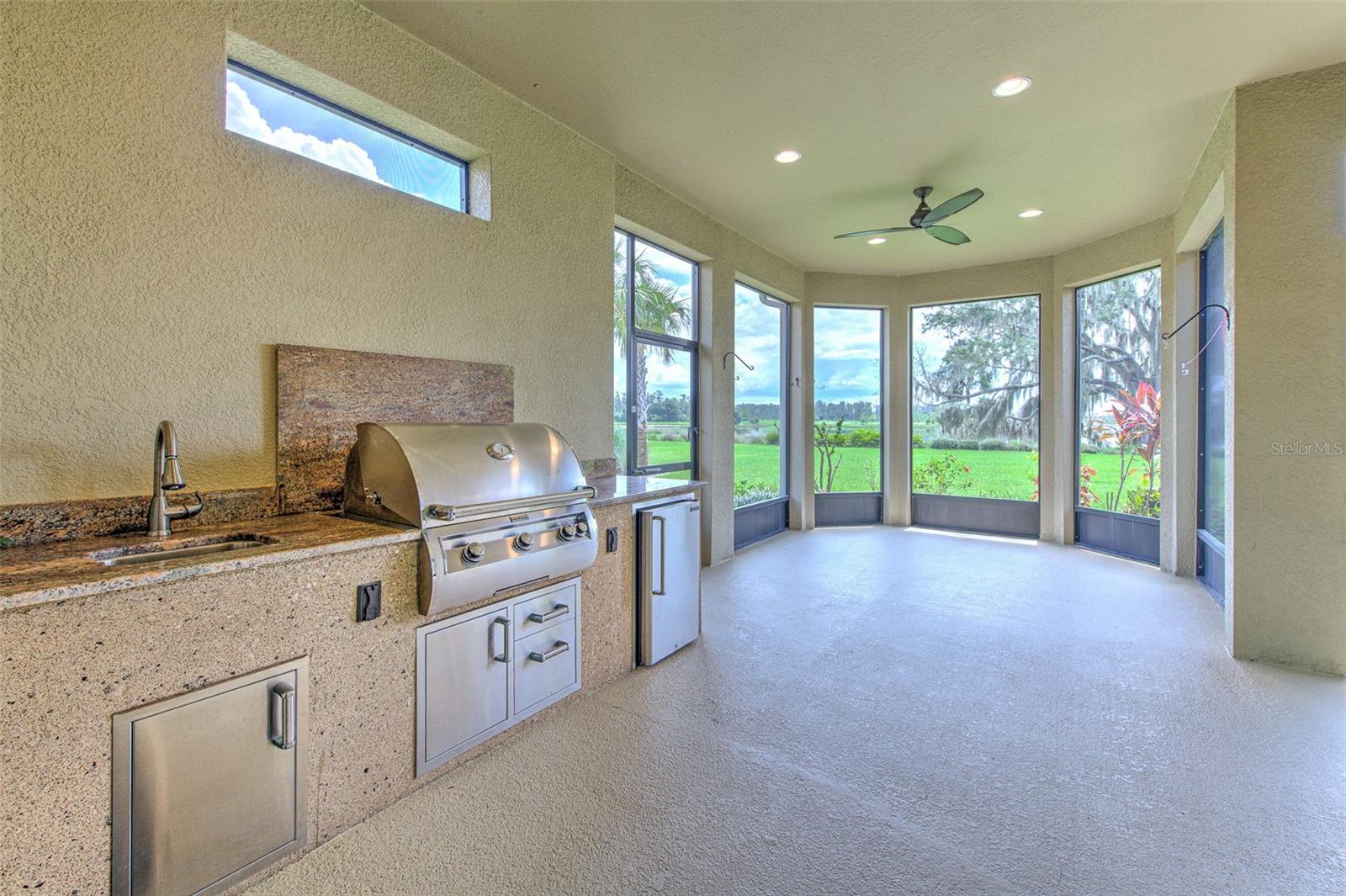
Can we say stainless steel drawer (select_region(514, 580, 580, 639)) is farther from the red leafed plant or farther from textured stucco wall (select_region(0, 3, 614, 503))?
the red leafed plant

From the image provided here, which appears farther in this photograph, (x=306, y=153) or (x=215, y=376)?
(x=306, y=153)

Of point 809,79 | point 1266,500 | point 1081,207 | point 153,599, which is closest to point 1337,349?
point 1266,500

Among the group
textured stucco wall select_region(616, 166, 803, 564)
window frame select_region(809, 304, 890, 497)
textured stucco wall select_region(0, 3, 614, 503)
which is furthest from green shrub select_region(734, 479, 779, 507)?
textured stucco wall select_region(0, 3, 614, 503)

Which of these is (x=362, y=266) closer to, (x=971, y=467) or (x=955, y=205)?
(x=955, y=205)

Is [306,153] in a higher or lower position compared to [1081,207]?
lower

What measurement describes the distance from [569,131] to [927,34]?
1.92 m

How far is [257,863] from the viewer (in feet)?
5.22

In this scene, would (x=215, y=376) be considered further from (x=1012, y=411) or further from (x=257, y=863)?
(x=1012, y=411)

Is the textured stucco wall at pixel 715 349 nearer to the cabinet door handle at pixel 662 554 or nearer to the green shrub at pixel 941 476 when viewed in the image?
the cabinet door handle at pixel 662 554

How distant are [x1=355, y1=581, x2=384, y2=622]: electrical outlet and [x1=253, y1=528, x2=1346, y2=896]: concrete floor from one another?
2.09 feet

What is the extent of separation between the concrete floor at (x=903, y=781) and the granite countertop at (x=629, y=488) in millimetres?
868

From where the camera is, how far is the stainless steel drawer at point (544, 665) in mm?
2314

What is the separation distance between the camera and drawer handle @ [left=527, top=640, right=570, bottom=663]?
2367 mm

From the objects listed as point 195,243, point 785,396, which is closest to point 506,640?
point 195,243
